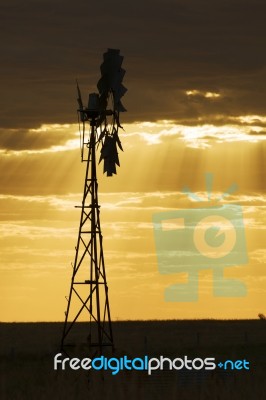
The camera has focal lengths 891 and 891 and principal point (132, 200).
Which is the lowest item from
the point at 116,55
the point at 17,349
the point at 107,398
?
the point at 107,398

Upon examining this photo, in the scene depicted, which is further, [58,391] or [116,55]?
[116,55]

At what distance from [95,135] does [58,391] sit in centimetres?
2351

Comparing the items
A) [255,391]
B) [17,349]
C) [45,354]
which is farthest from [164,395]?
[17,349]

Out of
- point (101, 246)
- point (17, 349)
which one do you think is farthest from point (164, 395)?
point (17, 349)

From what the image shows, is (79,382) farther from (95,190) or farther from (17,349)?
(17,349)

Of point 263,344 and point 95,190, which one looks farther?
point 263,344

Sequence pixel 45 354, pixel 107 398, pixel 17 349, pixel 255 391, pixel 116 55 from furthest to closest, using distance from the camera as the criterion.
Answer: pixel 17 349, pixel 45 354, pixel 116 55, pixel 255 391, pixel 107 398

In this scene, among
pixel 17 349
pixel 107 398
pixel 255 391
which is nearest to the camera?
pixel 107 398

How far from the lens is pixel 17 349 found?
49.8m

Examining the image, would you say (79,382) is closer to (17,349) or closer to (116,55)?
(116,55)

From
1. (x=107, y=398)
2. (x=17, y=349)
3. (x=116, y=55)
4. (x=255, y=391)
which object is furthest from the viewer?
(x=17, y=349)

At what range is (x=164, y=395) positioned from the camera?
1079 cm

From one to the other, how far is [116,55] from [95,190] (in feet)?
16.3

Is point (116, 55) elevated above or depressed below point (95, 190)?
above
